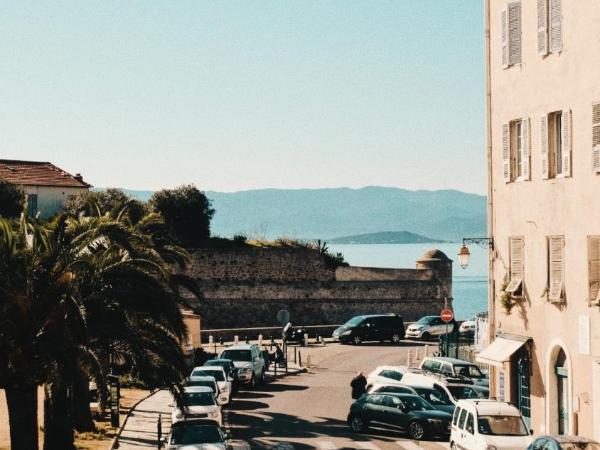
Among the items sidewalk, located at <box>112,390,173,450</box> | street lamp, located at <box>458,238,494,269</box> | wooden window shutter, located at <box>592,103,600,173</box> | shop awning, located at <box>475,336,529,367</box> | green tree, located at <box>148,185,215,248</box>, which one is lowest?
sidewalk, located at <box>112,390,173,450</box>

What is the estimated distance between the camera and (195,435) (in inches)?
1060

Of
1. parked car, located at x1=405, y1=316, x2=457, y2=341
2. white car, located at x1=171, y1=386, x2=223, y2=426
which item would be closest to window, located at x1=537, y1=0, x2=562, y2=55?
white car, located at x1=171, y1=386, x2=223, y2=426

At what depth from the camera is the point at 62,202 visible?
252ft

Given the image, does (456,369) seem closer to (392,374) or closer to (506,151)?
(392,374)

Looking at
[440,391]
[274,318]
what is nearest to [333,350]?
[274,318]

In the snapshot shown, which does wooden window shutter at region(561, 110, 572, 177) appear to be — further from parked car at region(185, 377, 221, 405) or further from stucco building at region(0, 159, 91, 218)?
stucco building at region(0, 159, 91, 218)

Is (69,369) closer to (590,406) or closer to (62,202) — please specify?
(590,406)

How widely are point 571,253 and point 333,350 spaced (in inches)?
1244

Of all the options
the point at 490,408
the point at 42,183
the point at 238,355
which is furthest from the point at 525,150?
the point at 42,183

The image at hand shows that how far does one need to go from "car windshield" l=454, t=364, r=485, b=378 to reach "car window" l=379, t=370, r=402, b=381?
7.28 ft

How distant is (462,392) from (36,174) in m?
47.2

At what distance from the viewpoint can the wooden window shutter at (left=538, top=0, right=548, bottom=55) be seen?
100 ft

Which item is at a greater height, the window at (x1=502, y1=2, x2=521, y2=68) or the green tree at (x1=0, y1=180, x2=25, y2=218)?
Result: the window at (x1=502, y1=2, x2=521, y2=68)

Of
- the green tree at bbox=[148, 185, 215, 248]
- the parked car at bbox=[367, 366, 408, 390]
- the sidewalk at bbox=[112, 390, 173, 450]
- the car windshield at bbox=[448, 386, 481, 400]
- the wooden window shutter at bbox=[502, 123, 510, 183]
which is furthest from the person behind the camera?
the green tree at bbox=[148, 185, 215, 248]
